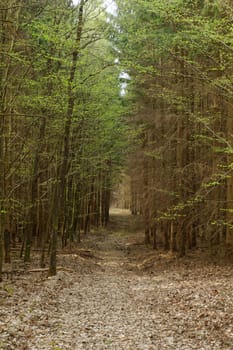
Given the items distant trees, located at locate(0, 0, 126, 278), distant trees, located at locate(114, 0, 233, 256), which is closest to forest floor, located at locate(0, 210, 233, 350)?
distant trees, located at locate(0, 0, 126, 278)

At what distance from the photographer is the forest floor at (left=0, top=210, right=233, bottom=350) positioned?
24.6ft

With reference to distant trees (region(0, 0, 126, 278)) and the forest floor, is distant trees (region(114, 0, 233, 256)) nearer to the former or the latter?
distant trees (region(0, 0, 126, 278))

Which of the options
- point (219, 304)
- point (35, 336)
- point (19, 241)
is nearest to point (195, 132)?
point (219, 304)

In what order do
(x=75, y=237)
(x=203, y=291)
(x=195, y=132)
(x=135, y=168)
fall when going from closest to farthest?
1. (x=203, y=291)
2. (x=195, y=132)
3. (x=135, y=168)
4. (x=75, y=237)

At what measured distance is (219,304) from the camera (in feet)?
30.7

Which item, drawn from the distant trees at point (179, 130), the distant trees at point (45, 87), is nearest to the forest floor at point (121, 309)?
the distant trees at point (45, 87)

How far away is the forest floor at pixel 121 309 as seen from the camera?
7.50 m

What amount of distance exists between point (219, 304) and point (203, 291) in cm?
164

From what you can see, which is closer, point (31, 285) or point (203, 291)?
point (203, 291)

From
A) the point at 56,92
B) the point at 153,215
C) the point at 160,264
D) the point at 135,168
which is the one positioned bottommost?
the point at 160,264

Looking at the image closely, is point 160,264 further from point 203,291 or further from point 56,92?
point 56,92

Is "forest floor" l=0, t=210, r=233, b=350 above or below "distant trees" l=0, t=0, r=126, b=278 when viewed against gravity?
below

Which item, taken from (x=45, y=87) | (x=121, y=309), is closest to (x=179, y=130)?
(x=45, y=87)

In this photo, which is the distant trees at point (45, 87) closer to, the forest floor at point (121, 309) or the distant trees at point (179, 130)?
the distant trees at point (179, 130)
